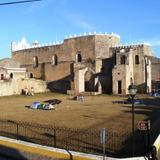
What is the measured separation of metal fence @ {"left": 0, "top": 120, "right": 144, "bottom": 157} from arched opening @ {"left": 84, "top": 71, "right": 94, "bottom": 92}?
108 ft

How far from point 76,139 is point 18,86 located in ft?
115

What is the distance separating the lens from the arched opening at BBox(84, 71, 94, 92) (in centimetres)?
5227

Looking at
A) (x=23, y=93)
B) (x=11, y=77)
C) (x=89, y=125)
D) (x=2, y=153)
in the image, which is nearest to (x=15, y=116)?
(x=89, y=125)

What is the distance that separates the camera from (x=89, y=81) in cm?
5269

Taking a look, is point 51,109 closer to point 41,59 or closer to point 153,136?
point 153,136

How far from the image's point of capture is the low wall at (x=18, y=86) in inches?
1867

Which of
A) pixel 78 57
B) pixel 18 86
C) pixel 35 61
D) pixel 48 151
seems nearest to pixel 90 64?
pixel 78 57

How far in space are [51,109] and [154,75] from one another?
25.0 metres

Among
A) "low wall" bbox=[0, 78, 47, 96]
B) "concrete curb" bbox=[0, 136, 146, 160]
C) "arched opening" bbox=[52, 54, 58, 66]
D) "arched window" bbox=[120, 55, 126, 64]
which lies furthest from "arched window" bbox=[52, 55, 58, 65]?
"concrete curb" bbox=[0, 136, 146, 160]

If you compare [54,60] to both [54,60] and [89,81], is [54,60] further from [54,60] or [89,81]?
[89,81]

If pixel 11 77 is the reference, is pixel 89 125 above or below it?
below

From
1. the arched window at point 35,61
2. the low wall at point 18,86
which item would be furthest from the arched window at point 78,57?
the arched window at point 35,61

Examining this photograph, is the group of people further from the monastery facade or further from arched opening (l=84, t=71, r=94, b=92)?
arched opening (l=84, t=71, r=94, b=92)

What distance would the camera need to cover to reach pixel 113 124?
21078 millimetres
